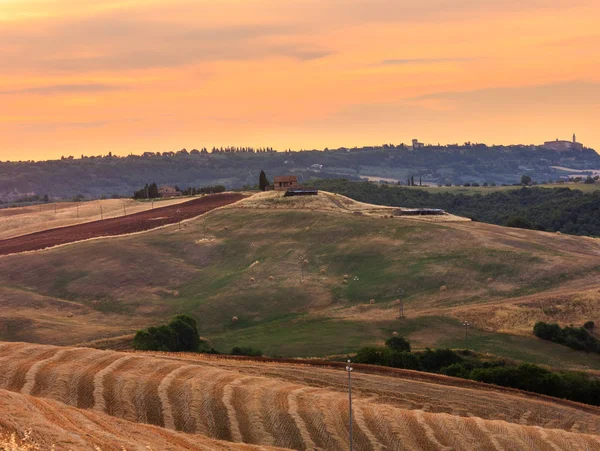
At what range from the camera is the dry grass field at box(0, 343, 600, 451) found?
55.8 m

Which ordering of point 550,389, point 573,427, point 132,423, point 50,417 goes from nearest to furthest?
point 50,417, point 132,423, point 573,427, point 550,389

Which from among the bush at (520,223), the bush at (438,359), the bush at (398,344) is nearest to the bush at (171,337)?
the bush at (398,344)

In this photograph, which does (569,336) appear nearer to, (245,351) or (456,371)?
(456,371)

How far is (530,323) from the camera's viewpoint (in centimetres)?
11644

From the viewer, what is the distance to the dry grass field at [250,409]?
55.8m

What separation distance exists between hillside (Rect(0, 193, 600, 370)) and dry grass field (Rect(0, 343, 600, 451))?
3176 cm

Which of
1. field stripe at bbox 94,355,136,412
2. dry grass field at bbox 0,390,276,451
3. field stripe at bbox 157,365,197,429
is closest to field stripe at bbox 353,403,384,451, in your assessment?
dry grass field at bbox 0,390,276,451

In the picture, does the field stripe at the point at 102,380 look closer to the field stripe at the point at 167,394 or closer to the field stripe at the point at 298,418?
the field stripe at the point at 167,394

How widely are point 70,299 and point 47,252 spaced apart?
25.0 m

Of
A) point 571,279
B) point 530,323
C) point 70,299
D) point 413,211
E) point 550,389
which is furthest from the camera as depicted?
point 413,211

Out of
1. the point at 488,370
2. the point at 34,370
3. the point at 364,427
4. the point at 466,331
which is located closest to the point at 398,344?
the point at 466,331

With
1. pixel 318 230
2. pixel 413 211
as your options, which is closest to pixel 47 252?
pixel 318 230

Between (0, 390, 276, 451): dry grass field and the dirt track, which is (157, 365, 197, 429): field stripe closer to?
(0, 390, 276, 451): dry grass field

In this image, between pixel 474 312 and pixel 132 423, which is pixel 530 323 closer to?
pixel 474 312
